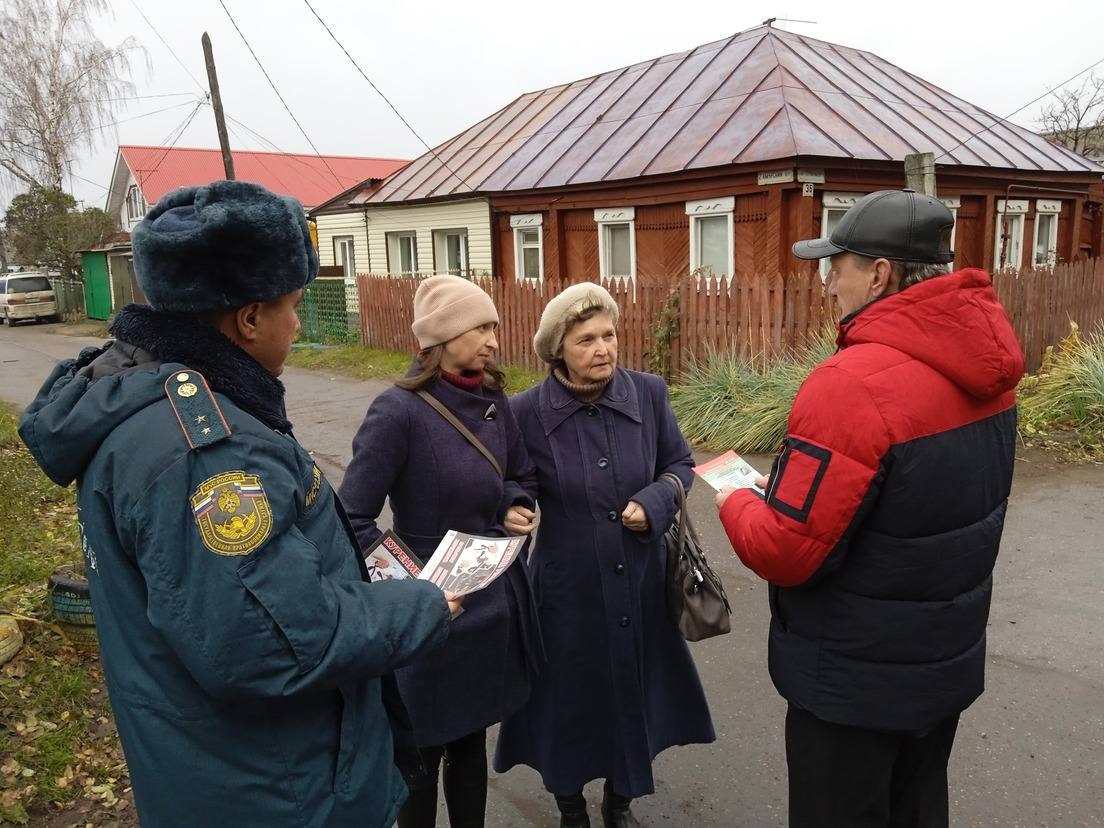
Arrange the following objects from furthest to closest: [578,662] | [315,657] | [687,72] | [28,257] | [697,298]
A: [28,257] < [687,72] < [697,298] < [578,662] < [315,657]

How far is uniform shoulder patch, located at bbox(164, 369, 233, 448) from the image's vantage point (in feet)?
4.67

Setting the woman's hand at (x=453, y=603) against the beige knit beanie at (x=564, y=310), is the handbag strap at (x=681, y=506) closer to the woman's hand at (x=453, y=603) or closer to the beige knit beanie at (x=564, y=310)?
the beige knit beanie at (x=564, y=310)

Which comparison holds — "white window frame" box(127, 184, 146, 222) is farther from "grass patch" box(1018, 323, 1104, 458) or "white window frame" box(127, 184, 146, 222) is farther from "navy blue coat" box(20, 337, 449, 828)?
"navy blue coat" box(20, 337, 449, 828)

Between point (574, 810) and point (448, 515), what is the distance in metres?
1.19

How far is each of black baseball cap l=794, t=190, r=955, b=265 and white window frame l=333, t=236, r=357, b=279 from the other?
20725mm

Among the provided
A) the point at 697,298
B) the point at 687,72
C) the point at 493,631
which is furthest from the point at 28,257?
the point at 493,631

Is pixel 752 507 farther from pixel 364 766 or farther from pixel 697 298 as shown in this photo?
pixel 697 298

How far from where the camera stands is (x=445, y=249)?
741 inches

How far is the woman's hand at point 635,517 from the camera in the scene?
2791 millimetres

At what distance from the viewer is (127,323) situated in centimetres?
158

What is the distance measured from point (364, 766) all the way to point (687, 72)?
1631 centimetres

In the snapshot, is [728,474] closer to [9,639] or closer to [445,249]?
[9,639]

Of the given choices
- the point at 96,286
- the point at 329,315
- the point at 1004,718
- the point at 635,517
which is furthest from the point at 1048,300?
the point at 96,286

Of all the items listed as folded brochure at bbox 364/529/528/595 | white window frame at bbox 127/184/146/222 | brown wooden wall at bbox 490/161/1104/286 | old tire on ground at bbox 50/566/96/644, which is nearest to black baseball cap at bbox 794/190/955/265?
folded brochure at bbox 364/529/528/595
